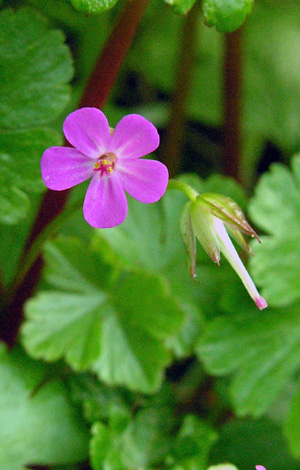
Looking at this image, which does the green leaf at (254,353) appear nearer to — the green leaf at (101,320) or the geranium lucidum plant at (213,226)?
the green leaf at (101,320)

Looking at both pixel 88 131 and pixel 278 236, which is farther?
pixel 278 236

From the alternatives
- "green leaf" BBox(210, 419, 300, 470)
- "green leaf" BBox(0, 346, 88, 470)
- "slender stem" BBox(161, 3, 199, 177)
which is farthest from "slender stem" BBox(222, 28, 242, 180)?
"green leaf" BBox(0, 346, 88, 470)

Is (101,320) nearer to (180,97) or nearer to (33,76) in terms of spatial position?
(33,76)

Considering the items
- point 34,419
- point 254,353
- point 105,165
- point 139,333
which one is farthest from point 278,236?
point 34,419

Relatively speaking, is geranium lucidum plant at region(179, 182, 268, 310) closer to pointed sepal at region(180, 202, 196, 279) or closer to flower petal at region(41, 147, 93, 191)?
pointed sepal at region(180, 202, 196, 279)

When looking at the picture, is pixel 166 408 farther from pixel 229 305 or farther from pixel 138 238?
pixel 138 238

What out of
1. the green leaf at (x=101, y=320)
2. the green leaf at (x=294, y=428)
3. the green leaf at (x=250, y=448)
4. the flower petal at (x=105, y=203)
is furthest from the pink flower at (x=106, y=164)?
the green leaf at (x=250, y=448)
